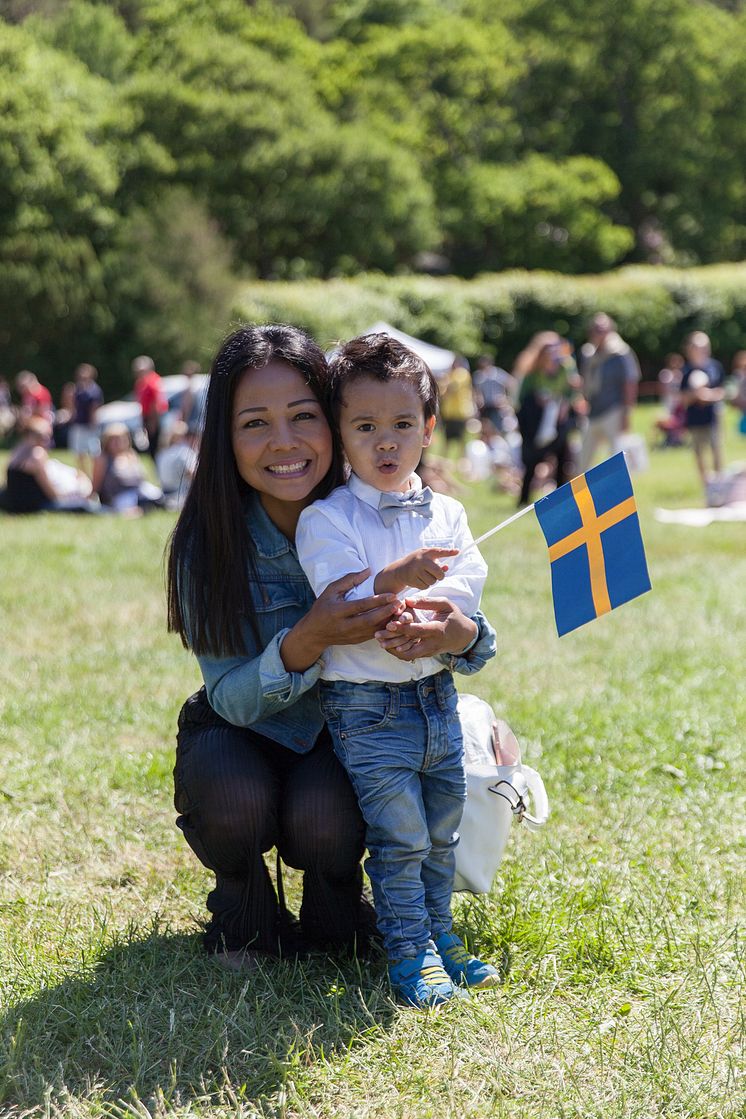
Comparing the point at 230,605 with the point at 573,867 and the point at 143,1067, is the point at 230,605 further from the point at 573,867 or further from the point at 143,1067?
the point at 573,867

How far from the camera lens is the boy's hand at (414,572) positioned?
2678 millimetres

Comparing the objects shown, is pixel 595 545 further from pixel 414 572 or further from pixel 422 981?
pixel 422 981

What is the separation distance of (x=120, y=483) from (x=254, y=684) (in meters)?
10.9

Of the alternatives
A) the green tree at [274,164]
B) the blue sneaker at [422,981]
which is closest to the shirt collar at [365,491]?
the blue sneaker at [422,981]

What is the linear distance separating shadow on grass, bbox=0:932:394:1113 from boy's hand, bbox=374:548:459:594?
3.03ft

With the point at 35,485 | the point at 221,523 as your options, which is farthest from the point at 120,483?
the point at 221,523

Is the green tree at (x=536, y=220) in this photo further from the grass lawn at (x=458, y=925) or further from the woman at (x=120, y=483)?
the grass lawn at (x=458, y=925)

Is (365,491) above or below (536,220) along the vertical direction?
below

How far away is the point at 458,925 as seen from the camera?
3.26 metres

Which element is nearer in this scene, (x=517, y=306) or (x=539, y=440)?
(x=539, y=440)

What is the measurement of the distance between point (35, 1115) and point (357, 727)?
3.35 ft

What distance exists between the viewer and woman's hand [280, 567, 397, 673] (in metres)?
2.72

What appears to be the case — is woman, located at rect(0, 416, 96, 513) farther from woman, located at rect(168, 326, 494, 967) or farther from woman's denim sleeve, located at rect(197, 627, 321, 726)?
woman's denim sleeve, located at rect(197, 627, 321, 726)

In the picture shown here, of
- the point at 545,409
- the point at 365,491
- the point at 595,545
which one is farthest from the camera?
the point at 545,409
